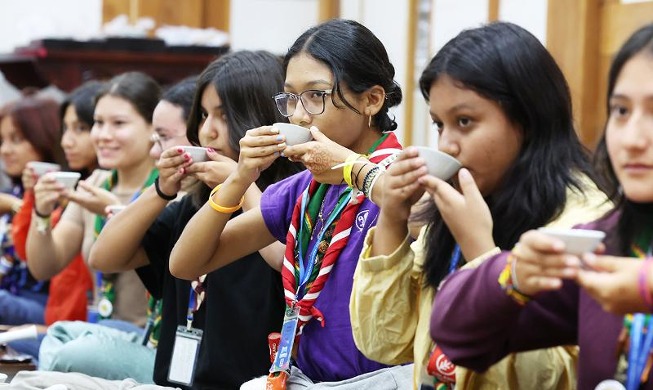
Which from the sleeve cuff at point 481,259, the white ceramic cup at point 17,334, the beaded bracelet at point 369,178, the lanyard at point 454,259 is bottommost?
the white ceramic cup at point 17,334

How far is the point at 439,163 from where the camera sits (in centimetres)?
195

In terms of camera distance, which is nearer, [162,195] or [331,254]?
[331,254]

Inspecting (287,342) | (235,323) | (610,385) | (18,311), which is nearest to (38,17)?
(18,311)

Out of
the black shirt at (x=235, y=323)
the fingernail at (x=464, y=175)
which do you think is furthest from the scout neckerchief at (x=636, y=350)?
the black shirt at (x=235, y=323)

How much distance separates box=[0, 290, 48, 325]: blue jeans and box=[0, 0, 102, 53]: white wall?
90.8 inches

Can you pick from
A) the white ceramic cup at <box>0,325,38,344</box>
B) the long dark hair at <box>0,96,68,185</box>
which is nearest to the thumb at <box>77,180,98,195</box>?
the white ceramic cup at <box>0,325,38,344</box>

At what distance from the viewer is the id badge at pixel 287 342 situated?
2557 mm

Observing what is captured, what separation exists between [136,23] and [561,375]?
18.1ft

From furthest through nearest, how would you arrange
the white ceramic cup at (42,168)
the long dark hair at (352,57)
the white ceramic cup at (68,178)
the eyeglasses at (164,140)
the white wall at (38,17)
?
the white wall at (38,17)
the white ceramic cup at (42,168)
the white ceramic cup at (68,178)
the eyeglasses at (164,140)
the long dark hair at (352,57)

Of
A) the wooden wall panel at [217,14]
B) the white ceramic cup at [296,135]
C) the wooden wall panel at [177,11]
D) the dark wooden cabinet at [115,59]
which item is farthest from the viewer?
the wooden wall panel at [217,14]

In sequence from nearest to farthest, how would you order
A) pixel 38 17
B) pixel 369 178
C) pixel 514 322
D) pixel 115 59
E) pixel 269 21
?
pixel 514 322 < pixel 369 178 < pixel 115 59 < pixel 38 17 < pixel 269 21

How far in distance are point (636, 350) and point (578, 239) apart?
24 centimetres

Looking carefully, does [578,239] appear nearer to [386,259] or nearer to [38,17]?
[386,259]

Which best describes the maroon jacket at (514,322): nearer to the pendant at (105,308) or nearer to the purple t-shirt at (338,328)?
the purple t-shirt at (338,328)
